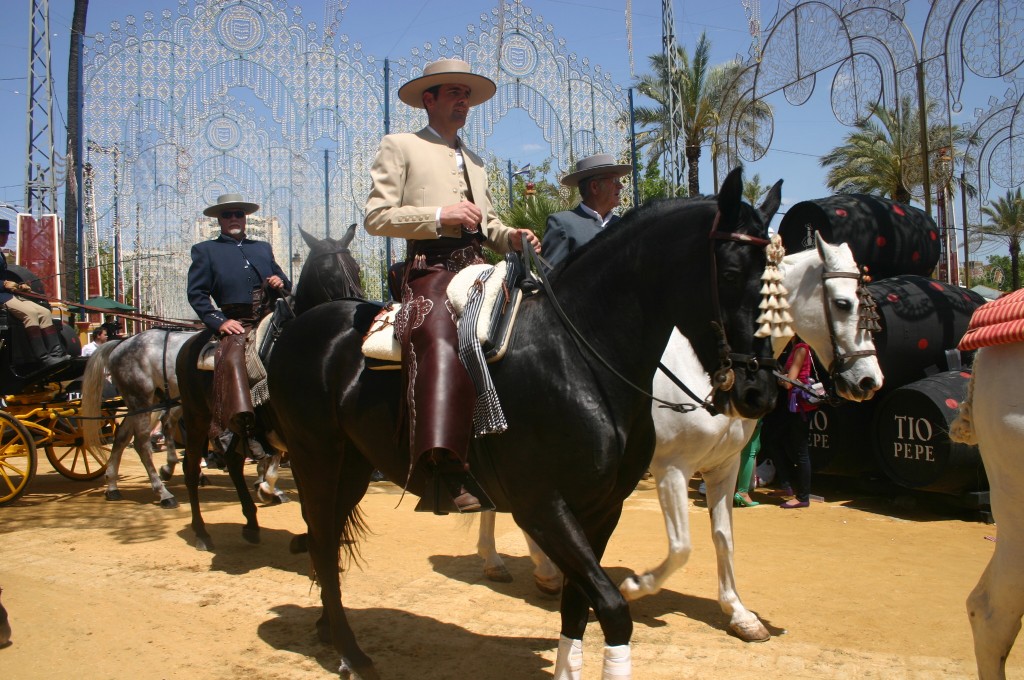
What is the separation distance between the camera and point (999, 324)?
281 cm

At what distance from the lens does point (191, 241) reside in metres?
15.0

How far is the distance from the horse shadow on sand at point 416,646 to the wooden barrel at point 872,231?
4712 millimetres

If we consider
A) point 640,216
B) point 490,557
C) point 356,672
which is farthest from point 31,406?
point 640,216

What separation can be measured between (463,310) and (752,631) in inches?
103

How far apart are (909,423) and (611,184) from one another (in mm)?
3842

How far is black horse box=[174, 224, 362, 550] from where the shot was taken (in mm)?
6043

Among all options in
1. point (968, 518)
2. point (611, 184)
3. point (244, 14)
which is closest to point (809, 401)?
point (968, 518)

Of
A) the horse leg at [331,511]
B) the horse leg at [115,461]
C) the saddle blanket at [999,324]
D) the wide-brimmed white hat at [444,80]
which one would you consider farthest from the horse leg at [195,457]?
the saddle blanket at [999,324]

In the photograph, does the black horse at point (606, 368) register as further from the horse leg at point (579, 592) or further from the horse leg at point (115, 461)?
the horse leg at point (115, 461)

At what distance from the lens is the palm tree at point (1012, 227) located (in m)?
12.7

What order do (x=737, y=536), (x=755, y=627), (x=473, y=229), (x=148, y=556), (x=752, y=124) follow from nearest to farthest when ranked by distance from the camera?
(x=473, y=229)
(x=755, y=627)
(x=148, y=556)
(x=737, y=536)
(x=752, y=124)

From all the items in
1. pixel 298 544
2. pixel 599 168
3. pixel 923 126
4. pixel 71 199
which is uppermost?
pixel 71 199

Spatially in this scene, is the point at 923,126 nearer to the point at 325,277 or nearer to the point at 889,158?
the point at 325,277

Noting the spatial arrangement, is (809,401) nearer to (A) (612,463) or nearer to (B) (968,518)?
(B) (968,518)
